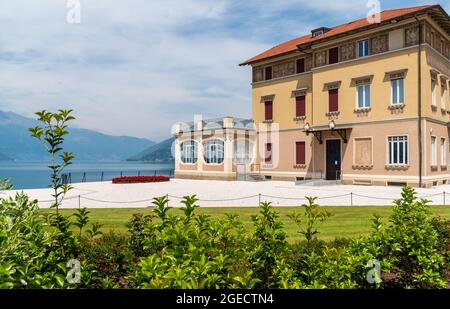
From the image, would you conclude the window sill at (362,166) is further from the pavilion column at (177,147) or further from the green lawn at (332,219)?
the pavilion column at (177,147)

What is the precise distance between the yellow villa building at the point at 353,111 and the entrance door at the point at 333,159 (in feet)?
0.25

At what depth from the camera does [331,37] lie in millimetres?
25594

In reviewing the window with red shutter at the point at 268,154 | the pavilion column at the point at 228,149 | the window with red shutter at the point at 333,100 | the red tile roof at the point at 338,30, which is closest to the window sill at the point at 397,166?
the window with red shutter at the point at 333,100

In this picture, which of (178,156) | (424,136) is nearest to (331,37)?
(424,136)

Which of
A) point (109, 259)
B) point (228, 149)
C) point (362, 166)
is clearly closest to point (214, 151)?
point (228, 149)

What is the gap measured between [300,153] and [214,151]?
8141mm

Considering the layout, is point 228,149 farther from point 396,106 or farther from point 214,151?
point 396,106

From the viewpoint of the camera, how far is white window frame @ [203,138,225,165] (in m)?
31.9

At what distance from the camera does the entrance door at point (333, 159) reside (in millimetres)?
25984

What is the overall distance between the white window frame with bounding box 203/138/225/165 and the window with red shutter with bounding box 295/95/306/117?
7.18 metres

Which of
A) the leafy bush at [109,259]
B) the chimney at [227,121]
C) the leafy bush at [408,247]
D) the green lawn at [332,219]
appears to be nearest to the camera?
the leafy bush at [408,247]

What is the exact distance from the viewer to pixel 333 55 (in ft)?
85.6

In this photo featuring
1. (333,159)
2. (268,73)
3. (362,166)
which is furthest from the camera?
(268,73)
